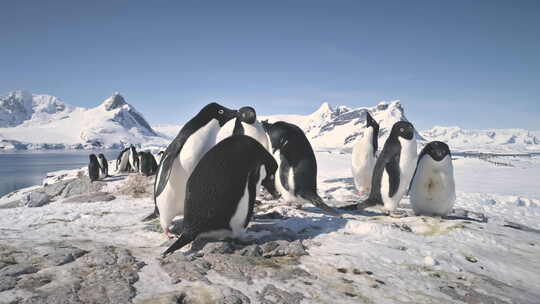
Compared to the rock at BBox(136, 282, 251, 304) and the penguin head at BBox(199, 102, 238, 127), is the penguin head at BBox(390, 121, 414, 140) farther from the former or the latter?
the rock at BBox(136, 282, 251, 304)

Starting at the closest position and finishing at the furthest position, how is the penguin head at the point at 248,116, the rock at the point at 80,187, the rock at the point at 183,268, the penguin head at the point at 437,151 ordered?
the rock at the point at 183,268 → the penguin head at the point at 437,151 → the penguin head at the point at 248,116 → the rock at the point at 80,187

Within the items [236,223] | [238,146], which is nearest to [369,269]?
[236,223]

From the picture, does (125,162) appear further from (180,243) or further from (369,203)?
(180,243)

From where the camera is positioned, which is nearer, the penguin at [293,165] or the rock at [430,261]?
the rock at [430,261]

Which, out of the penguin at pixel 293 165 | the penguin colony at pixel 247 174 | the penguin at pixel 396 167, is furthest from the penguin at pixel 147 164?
the penguin at pixel 396 167

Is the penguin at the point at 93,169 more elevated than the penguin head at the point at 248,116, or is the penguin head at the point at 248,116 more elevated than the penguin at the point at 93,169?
the penguin head at the point at 248,116

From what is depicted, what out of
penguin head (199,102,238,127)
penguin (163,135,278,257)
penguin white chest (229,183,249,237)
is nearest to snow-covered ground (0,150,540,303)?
penguin (163,135,278,257)

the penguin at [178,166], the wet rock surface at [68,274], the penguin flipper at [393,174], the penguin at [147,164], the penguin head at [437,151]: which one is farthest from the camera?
the penguin at [147,164]

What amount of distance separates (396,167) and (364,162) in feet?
11.3

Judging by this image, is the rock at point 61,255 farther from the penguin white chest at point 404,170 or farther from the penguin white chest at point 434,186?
the penguin white chest at point 434,186

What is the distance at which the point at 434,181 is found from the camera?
5246 millimetres

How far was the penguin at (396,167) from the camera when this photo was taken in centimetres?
550

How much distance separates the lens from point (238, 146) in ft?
11.8

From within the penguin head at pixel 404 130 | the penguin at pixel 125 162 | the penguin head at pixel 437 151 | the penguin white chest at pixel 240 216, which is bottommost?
the penguin at pixel 125 162
